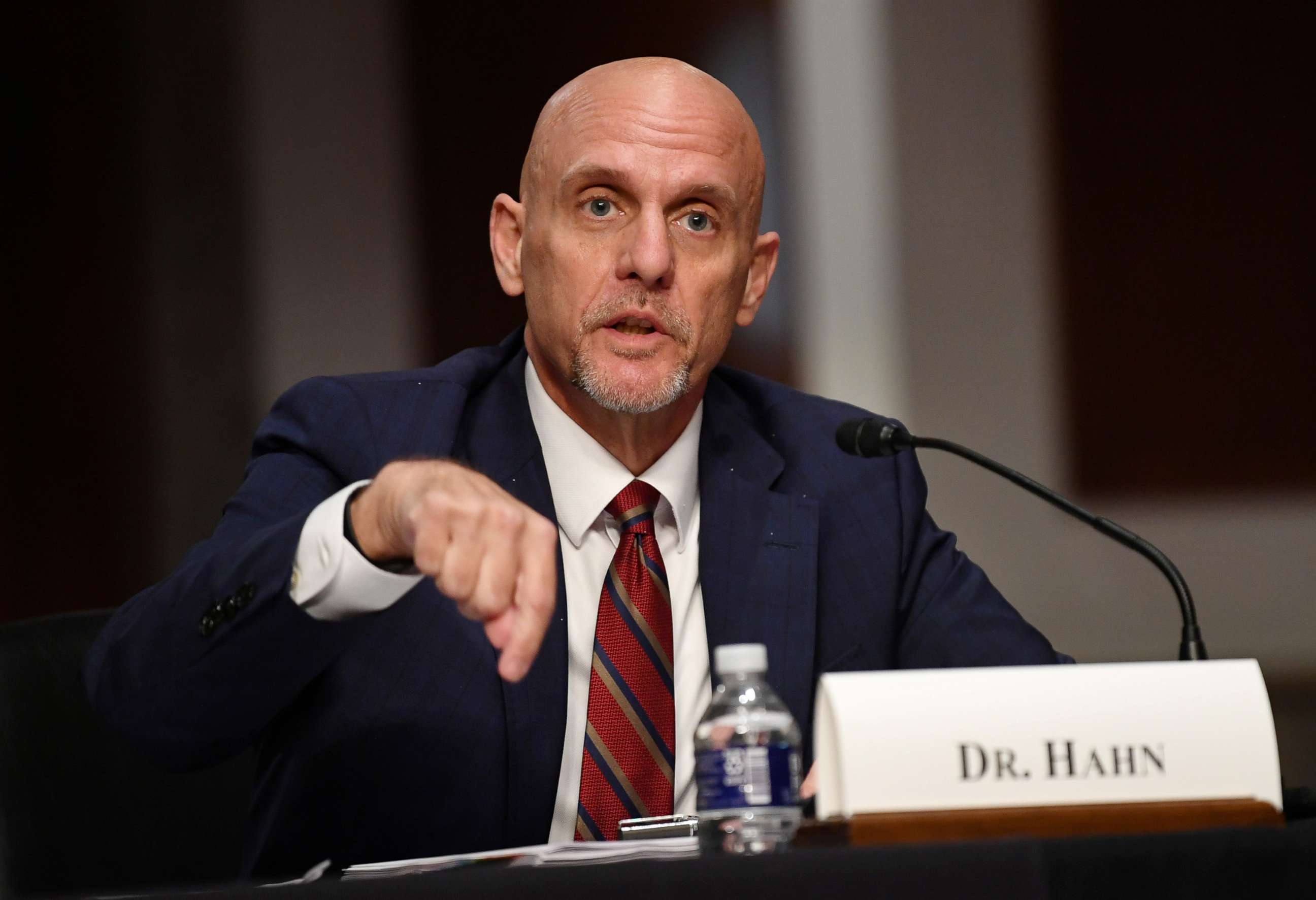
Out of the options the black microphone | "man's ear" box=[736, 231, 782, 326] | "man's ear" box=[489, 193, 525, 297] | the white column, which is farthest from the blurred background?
the black microphone

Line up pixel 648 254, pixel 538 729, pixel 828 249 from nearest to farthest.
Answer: pixel 538 729 < pixel 648 254 < pixel 828 249

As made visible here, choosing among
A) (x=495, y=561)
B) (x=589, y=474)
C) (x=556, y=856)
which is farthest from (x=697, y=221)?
(x=556, y=856)

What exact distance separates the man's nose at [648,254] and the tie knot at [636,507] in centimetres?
23

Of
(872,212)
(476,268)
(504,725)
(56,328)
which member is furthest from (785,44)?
(504,725)

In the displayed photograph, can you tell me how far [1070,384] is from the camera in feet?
10.4

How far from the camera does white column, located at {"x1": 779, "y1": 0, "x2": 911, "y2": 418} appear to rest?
3168 mm

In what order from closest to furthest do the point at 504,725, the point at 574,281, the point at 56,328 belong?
the point at 504,725 < the point at 574,281 < the point at 56,328

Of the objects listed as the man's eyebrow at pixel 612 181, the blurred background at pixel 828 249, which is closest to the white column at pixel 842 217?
the blurred background at pixel 828 249

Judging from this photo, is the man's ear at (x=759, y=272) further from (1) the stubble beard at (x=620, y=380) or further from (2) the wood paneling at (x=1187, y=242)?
(2) the wood paneling at (x=1187, y=242)

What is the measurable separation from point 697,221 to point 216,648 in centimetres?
80

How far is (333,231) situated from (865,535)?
1.83 m

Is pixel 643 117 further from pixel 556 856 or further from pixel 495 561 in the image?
pixel 556 856

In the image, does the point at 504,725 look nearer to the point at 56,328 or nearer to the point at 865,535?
the point at 865,535

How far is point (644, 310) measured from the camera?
1654 mm
